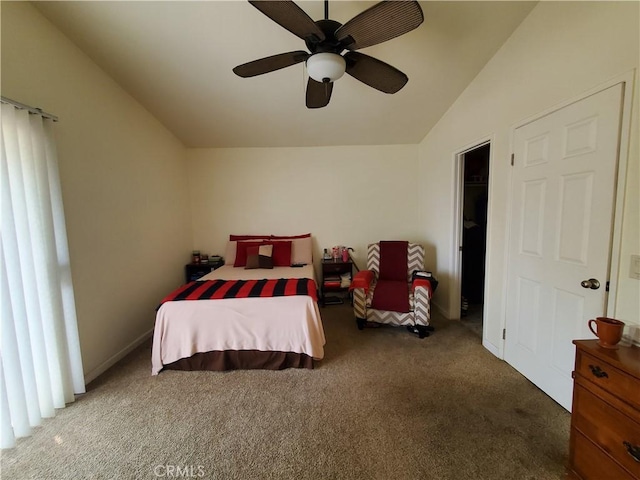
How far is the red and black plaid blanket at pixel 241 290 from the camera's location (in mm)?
2253

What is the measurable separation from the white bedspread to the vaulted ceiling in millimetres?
2054

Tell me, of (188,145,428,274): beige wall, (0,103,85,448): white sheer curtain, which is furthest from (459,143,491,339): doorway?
(0,103,85,448): white sheer curtain

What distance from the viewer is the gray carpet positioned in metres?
1.37

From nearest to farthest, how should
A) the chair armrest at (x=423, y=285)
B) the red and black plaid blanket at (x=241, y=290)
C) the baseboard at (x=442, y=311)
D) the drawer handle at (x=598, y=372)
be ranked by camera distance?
the drawer handle at (x=598, y=372), the red and black plaid blanket at (x=241, y=290), the chair armrest at (x=423, y=285), the baseboard at (x=442, y=311)

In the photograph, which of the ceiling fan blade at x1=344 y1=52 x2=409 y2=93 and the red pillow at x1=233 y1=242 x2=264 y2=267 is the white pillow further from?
the ceiling fan blade at x1=344 y1=52 x2=409 y2=93

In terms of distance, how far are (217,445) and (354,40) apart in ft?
7.81

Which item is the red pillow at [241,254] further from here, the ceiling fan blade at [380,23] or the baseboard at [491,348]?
the baseboard at [491,348]

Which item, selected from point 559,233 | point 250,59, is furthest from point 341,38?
point 559,233

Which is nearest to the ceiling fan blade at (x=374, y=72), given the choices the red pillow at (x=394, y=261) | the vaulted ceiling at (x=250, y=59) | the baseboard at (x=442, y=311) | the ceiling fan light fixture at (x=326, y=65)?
the ceiling fan light fixture at (x=326, y=65)

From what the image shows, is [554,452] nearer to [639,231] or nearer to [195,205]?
[639,231]

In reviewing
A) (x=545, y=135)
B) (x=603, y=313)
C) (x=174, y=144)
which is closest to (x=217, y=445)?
(x=603, y=313)

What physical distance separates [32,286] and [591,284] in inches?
133

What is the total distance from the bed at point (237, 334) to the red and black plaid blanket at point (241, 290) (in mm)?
56

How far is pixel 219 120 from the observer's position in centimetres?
314
